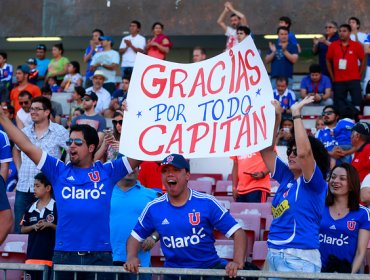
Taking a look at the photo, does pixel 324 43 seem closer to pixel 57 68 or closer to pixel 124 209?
pixel 57 68

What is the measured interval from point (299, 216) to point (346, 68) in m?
8.67

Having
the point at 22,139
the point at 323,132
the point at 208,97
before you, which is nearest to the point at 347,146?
the point at 323,132

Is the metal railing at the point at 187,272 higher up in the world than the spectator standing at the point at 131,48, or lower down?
lower down

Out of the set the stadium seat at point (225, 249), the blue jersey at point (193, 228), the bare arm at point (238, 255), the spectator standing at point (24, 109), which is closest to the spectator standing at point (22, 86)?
the spectator standing at point (24, 109)

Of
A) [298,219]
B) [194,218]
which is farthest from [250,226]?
[194,218]

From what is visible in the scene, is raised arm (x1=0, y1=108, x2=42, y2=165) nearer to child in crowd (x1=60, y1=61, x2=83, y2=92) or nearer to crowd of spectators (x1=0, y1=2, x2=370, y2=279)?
crowd of spectators (x1=0, y1=2, x2=370, y2=279)

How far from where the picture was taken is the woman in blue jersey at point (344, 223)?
8679 millimetres

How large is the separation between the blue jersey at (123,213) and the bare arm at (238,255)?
1.76m

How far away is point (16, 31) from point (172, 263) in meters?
13.9

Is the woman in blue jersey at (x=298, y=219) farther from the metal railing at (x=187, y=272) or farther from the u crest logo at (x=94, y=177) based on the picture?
the u crest logo at (x=94, y=177)

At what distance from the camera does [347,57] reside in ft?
52.9

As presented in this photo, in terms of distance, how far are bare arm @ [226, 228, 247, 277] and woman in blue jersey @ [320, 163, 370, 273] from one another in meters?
1.19

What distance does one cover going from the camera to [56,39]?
2128cm

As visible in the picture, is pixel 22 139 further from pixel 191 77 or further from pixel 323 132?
pixel 323 132
